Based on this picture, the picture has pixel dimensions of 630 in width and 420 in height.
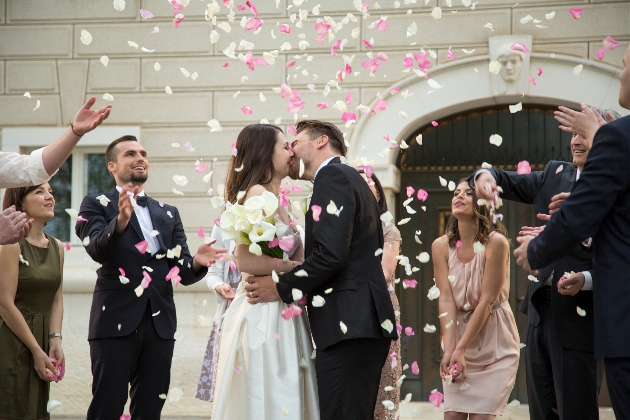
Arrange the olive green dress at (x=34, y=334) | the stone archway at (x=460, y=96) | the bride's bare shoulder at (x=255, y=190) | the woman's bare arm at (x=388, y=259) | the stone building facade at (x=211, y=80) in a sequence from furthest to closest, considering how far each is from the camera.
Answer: the stone building facade at (x=211, y=80), the stone archway at (x=460, y=96), the woman's bare arm at (x=388, y=259), the olive green dress at (x=34, y=334), the bride's bare shoulder at (x=255, y=190)

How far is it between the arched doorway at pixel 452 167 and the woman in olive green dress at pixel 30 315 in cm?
442

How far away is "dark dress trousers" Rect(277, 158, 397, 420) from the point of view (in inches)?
149

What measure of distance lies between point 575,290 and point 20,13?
285 inches

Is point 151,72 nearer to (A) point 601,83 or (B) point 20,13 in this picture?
(B) point 20,13

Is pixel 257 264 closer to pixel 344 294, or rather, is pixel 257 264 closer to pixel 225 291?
pixel 344 294

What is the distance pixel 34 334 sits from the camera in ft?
17.1

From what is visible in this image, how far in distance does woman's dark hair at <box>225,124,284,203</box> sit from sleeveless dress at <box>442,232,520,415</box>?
190cm

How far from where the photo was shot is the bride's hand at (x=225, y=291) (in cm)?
540

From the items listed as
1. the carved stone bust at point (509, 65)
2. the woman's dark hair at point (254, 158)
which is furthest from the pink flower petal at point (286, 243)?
the carved stone bust at point (509, 65)

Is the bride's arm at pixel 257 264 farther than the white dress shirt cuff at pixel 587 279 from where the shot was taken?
No

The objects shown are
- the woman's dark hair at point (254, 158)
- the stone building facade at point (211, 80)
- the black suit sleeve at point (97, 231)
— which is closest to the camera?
the woman's dark hair at point (254, 158)

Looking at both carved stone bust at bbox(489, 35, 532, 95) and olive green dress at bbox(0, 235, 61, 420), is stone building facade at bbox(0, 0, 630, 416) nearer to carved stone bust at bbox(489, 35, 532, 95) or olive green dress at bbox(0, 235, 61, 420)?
carved stone bust at bbox(489, 35, 532, 95)

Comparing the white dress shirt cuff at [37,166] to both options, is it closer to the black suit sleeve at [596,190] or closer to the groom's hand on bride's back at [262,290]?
the groom's hand on bride's back at [262,290]

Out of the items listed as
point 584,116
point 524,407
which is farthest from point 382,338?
point 524,407
